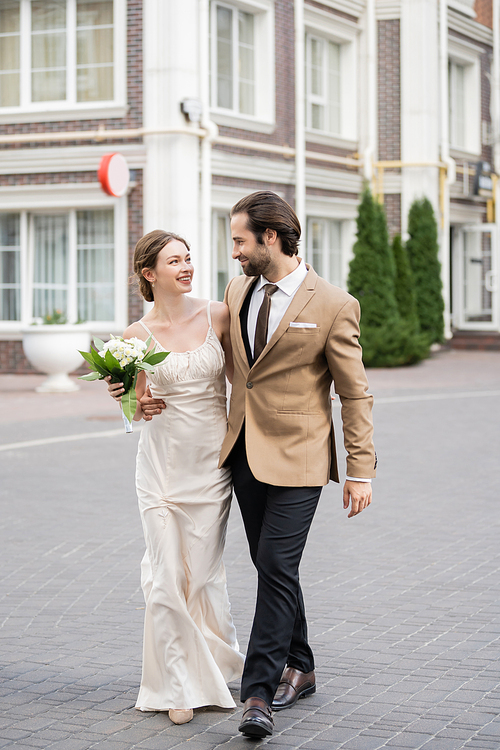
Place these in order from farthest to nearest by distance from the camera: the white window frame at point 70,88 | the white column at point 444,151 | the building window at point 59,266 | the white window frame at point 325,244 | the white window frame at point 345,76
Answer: the white column at point 444,151
the white window frame at point 325,244
the white window frame at point 345,76
the building window at point 59,266
the white window frame at point 70,88

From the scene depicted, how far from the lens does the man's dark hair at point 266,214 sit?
3646 millimetres

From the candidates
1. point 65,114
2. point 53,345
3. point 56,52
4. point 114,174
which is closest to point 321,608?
point 53,345

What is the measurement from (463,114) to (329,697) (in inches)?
992

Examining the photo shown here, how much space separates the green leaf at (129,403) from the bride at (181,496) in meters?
0.04

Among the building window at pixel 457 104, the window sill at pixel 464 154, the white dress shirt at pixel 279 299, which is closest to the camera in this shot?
the white dress shirt at pixel 279 299

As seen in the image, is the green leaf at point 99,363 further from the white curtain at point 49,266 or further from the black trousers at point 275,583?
the white curtain at point 49,266

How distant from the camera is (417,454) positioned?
10.0 meters

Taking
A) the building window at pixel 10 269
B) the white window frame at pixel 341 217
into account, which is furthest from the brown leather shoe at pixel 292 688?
the white window frame at pixel 341 217

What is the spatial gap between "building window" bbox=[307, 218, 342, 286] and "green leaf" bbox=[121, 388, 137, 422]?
18.9m

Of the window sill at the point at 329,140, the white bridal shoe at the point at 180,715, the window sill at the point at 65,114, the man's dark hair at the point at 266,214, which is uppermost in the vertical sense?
the window sill at the point at 329,140

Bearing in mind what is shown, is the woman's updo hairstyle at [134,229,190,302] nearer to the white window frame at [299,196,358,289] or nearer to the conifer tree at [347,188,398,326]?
the conifer tree at [347,188,398,326]

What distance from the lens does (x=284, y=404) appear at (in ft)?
12.2

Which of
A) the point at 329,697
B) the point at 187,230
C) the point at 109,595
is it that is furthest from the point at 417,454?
the point at 187,230

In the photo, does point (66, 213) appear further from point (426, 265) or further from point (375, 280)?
point (426, 265)
